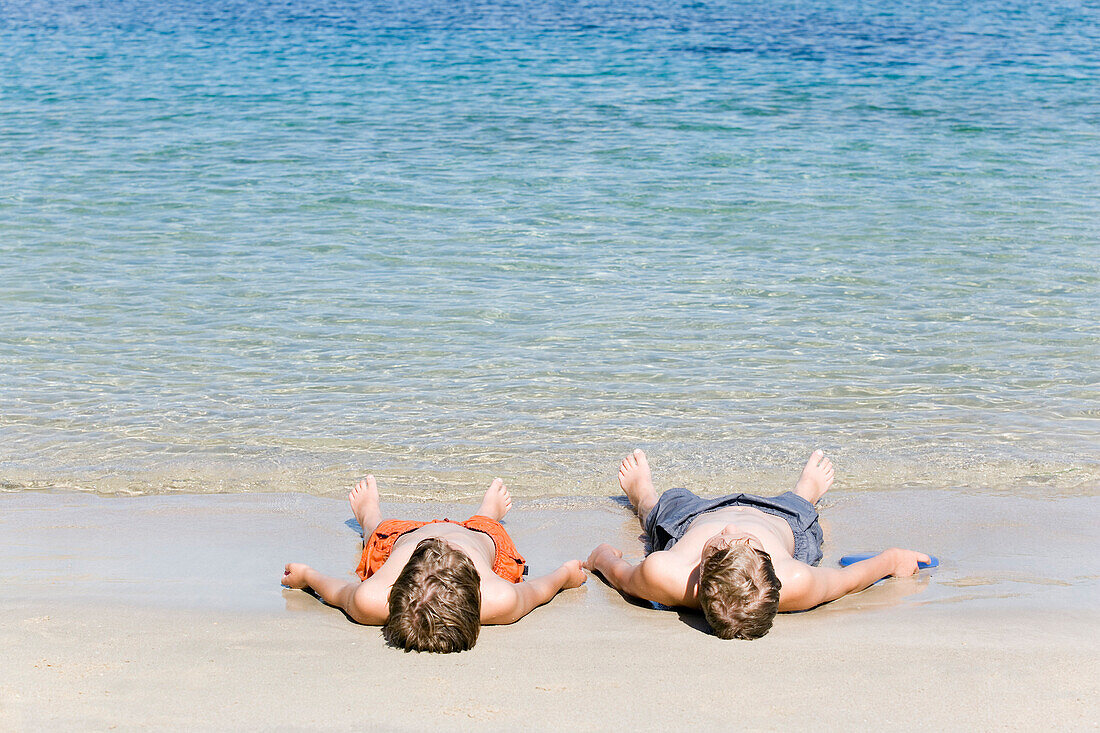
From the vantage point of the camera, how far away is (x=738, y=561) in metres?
3.81

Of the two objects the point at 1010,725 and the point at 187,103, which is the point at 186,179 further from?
the point at 1010,725

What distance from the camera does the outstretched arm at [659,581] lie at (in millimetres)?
3959

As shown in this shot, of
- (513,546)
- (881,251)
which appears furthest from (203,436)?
(881,251)

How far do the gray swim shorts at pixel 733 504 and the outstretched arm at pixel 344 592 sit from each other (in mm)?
1268

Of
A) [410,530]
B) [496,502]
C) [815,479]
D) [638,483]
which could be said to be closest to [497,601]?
[410,530]

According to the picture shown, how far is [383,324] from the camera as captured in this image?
24.3 ft

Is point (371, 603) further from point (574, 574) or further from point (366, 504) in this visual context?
point (366, 504)

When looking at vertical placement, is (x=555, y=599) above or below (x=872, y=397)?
above

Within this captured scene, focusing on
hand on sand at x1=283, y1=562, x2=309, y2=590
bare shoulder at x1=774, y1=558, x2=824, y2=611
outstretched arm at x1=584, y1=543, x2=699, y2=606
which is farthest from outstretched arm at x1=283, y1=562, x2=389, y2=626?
bare shoulder at x1=774, y1=558, x2=824, y2=611

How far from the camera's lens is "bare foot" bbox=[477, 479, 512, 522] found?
15.7 feet

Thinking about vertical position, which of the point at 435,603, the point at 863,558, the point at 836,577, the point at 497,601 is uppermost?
the point at 435,603

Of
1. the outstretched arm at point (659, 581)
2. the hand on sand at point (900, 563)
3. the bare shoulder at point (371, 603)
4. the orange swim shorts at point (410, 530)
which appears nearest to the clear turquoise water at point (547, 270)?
the orange swim shorts at point (410, 530)

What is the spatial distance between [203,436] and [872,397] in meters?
3.72

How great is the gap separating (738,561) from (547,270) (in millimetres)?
4948
